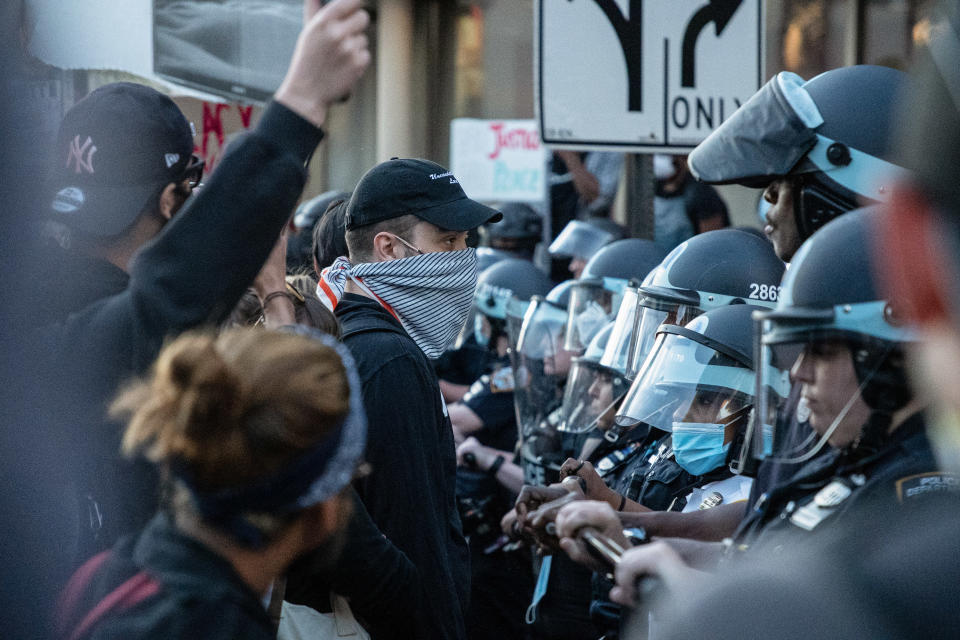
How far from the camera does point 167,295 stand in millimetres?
1886

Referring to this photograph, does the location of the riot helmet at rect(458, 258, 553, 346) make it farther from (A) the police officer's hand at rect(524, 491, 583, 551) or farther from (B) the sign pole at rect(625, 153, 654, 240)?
(A) the police officer's hand at rect(524, 491, 583, 551)

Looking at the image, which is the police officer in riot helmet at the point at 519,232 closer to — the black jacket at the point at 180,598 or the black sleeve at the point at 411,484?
the black sleeve at the point at 411,484

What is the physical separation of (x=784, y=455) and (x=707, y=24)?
3217 mm

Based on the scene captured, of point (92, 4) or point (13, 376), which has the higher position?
point (92, 4)

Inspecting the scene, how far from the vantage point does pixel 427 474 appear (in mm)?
3107

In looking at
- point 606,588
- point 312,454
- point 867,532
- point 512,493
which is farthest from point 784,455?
point 512,493

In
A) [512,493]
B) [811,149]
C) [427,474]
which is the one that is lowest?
[512,493]

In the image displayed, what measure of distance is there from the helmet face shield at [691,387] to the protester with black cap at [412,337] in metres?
0.66

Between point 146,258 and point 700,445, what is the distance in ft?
6.94

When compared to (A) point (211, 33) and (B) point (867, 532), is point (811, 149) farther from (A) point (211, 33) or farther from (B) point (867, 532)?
(A) point (211, 33)

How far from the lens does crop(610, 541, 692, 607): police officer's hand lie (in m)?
1.96

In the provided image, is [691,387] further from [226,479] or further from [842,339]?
[226,479]

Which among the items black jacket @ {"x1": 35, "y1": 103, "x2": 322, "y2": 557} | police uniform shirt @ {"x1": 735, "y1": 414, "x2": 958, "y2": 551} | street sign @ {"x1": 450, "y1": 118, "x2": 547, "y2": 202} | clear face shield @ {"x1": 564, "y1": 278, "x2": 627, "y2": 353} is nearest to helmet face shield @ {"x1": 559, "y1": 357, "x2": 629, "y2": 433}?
clear face shield @ {"x1": 564, "y1": 278, "x2": 627, "y2": 353}

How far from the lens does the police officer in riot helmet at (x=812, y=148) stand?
306 centimetres
